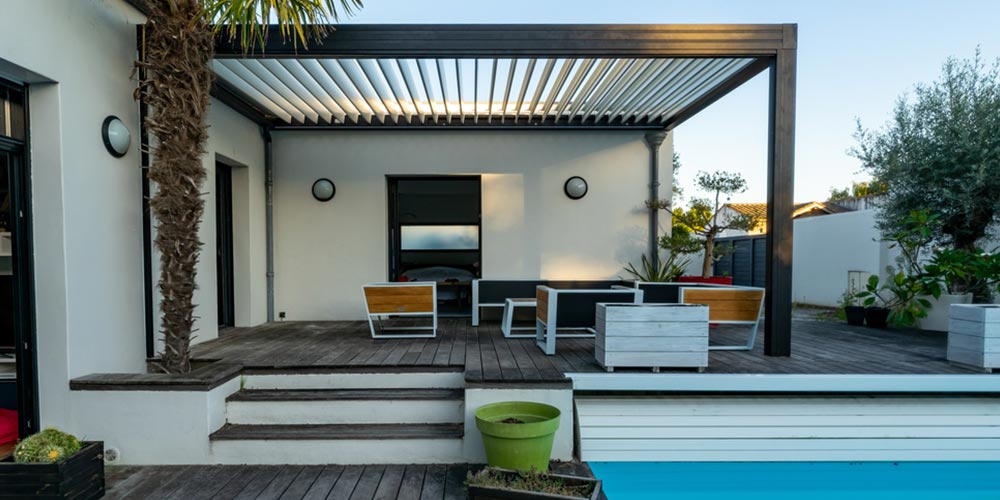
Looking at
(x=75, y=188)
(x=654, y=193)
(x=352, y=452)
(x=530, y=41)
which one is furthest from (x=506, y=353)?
(x=654, y=193)

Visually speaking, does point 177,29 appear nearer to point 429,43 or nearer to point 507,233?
point 429,43

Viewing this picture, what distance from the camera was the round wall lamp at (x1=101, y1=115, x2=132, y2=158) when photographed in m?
3.18

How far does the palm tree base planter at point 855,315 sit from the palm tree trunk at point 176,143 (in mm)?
7493

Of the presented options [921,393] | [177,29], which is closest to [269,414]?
[177,29]

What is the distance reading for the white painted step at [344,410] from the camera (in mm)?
3139

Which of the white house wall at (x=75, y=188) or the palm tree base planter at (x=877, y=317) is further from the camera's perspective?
the palm tree base planter at (x=877, y=317)

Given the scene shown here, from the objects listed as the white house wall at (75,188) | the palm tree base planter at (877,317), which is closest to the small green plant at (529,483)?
the white house wall at (75,188)

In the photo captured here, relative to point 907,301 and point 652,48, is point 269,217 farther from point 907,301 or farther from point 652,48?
point 907,301

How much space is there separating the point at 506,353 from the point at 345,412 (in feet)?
4.57

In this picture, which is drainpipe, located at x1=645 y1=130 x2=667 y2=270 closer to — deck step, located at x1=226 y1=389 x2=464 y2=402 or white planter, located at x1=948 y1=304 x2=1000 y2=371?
white planter, located at x1=948 y1=304 x2=1000 y2=371

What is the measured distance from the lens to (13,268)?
278 centimetres

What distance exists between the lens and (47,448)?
2.28 meters

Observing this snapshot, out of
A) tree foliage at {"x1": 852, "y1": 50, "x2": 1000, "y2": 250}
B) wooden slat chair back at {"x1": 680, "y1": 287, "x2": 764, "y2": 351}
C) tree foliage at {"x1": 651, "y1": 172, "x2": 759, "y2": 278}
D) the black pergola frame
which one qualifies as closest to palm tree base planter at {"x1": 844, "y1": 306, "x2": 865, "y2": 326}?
tree foliage at {"x1": 852, "y1": 50, "x2": 1000, "y2": 250}

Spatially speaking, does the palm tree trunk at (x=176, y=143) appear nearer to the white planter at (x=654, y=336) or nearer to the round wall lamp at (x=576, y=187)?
the white planter at (x=654, y=336)
